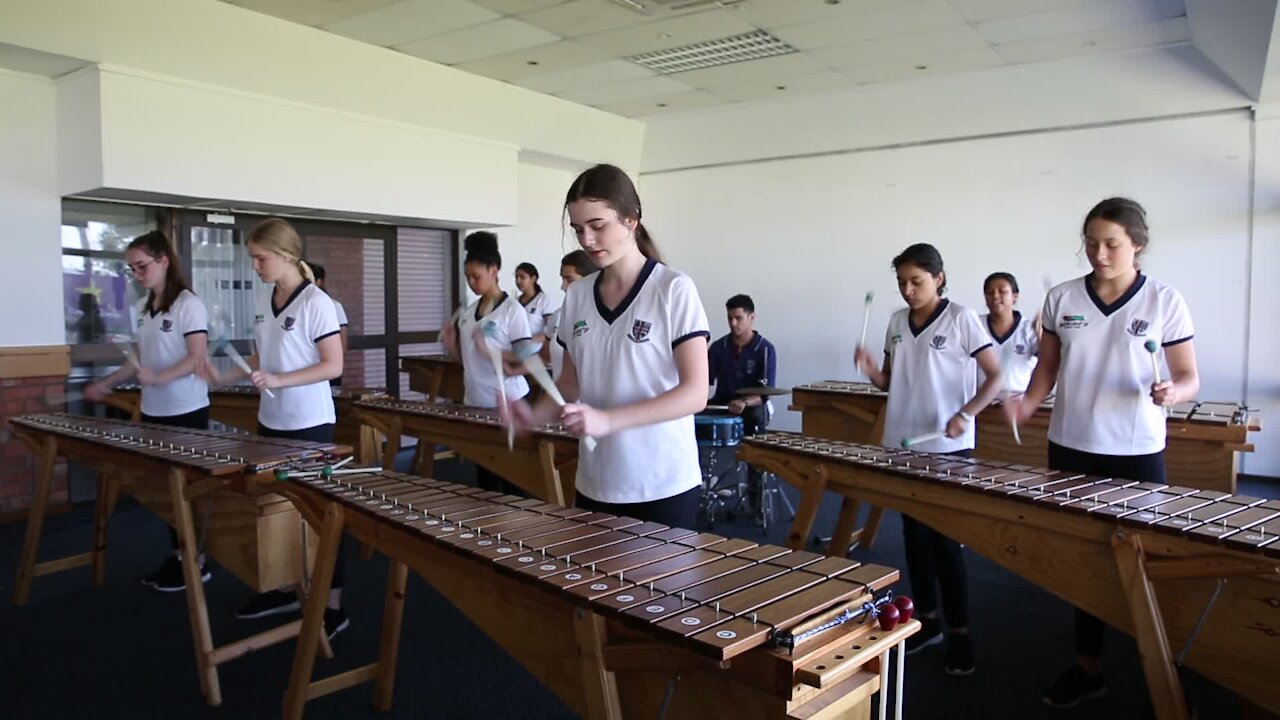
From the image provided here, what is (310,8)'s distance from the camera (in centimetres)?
545

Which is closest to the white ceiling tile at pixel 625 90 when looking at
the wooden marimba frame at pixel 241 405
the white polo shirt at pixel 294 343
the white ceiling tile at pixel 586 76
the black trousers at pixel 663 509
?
the white ceiling tile at pixel 586 76

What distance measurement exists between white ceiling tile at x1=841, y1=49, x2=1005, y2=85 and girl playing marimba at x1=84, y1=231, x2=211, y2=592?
496 cm

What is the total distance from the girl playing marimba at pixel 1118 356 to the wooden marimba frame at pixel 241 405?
139 inches

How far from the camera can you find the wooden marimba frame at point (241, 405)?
5055 mm

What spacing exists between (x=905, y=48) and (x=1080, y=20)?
1103mm

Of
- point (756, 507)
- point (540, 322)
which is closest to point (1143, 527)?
point (756, 507)

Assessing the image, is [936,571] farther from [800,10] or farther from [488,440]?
[800,10]

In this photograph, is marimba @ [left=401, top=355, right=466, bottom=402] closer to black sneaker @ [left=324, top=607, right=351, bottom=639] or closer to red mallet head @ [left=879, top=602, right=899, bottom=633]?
black sneaker @ [left=324, top=607, right=351, bottom=639]

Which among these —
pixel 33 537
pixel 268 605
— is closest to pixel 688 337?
pixel 268 605

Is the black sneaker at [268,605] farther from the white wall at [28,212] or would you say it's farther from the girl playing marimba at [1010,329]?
the girl playing marimba at [1010,329]

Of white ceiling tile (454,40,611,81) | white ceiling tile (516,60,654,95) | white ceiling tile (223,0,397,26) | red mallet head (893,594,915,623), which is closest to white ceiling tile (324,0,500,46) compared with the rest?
white ceiling tile (223,0,397,26)

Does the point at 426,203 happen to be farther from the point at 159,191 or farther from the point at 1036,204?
the point at 1036,204

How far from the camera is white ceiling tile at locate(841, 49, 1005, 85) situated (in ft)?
21.5

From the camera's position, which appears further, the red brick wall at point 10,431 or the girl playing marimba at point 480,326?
the red brick wall at point 10,431
